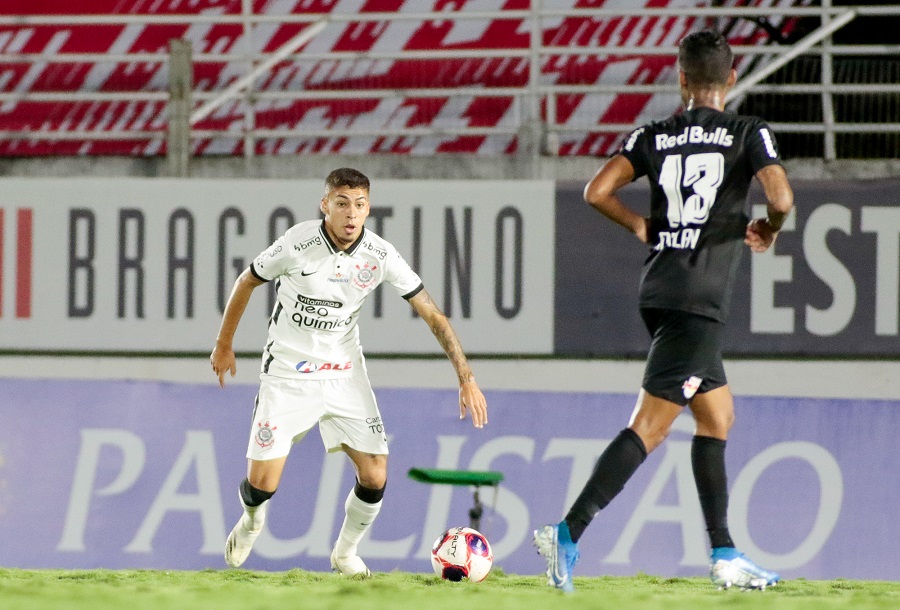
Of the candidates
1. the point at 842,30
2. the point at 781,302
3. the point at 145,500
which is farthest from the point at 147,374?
the point at 842,30

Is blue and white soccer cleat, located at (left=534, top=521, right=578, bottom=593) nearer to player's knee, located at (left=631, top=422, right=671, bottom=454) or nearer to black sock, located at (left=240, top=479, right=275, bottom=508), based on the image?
player's knee, located at (left=631, top=422, right=671, bottom=454)

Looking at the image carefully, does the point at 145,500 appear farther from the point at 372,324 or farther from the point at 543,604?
the point at 543,604

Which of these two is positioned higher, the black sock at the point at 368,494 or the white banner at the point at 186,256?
the white banner at the point at 186,256

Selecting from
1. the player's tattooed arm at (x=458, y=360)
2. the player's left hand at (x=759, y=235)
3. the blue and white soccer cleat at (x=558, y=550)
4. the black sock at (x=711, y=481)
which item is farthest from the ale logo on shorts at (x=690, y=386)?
the player's tattooed arm at (x=458, y=360)

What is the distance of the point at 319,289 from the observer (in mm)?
5719

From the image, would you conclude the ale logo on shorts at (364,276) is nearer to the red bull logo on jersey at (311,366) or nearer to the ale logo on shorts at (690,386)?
the red bull logo on jersey at (311,366)

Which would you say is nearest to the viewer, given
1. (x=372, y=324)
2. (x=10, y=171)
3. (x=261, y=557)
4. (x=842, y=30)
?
(x=261, y=557)

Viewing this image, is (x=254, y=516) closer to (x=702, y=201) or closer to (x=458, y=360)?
(x=458, y=360)

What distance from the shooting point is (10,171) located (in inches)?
355

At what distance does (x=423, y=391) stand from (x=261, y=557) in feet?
4.60

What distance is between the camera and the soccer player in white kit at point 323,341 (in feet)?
18.7

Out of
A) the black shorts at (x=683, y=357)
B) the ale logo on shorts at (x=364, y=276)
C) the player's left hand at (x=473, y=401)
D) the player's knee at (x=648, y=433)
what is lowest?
the player's knee at (x=648, y=433)

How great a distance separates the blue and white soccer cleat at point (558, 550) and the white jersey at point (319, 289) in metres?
1.54

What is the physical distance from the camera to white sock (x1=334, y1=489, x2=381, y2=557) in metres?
5.92
